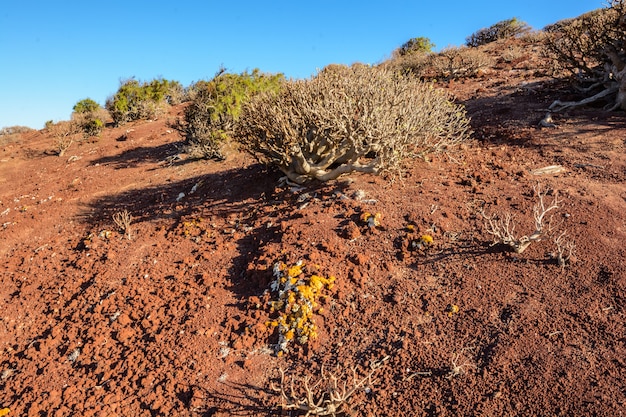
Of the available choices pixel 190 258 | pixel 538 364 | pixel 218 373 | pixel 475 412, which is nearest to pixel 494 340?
pixel 538 364

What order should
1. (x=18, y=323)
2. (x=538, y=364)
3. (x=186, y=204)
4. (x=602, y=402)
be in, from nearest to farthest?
(x=602, y=402) < (x=538, y=364) < (x=18, y=323) < (x=186, y=204)

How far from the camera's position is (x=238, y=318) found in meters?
3.92

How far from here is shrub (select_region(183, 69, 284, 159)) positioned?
32.7 ft

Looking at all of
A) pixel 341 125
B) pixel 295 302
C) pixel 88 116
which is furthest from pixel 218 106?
pixel 88 116

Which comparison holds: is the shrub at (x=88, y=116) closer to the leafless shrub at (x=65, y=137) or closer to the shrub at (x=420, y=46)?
the leafless shrub at (x=65, y=137)

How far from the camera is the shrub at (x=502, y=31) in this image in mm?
20406

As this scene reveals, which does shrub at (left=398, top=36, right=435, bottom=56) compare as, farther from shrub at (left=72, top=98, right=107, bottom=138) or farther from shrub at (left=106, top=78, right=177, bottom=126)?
shrub at (left=72, top=98, right=107, bottom=138)

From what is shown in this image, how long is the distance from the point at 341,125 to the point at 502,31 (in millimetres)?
19888

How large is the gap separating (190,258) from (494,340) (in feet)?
12.4

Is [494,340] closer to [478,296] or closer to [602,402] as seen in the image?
[478,296]

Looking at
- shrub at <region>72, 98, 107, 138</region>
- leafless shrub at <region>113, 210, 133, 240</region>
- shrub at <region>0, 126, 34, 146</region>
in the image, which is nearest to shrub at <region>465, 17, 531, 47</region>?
shrub at <region>72, 98, 107, 138</region>

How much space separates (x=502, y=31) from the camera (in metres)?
20.5

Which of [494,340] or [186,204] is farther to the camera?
[186,204]

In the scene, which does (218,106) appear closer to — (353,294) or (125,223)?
→ (125,223)
